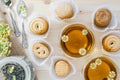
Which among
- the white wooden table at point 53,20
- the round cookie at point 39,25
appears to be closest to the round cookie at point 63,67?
the white wooden table at point 53,20

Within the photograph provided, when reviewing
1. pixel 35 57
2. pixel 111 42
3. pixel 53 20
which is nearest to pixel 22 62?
pixel 35 57

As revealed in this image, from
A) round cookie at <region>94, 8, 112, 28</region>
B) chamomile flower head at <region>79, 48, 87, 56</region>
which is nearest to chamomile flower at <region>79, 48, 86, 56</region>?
chamomile flower head at <region>79, 48, 87, 56</region>

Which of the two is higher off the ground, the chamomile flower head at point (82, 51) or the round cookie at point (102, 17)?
the round cookie at point (102, 17)

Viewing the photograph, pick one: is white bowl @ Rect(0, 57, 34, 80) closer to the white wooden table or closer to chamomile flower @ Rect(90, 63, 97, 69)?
the white wooden table

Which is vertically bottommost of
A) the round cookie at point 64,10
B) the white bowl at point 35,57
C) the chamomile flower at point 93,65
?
the chamomile flower at point 93,65

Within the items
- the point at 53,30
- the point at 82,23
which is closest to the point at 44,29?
the point at 53,30

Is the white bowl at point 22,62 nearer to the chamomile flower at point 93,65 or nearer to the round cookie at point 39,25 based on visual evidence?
the round cookie at point 39,25
